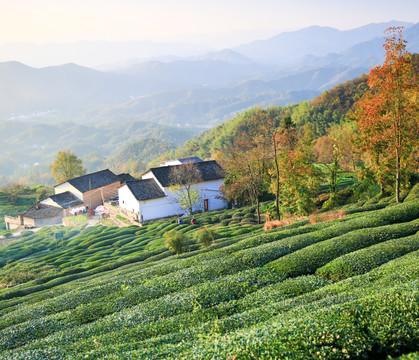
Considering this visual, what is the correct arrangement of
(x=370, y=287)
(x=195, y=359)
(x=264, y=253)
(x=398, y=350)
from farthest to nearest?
1. (x=264, y=253)
2. (x=370, y=287)
3. (x=195, y=359)
4. (x=398, y=350)

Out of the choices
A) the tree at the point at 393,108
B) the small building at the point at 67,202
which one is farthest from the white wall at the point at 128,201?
the tree at the point at 393,108

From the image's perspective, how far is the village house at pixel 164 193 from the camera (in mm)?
58281

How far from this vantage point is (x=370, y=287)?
13.5 m

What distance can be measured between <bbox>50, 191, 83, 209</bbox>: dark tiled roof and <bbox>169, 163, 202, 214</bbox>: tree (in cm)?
2716

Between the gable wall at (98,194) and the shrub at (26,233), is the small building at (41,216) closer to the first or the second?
the shrub at (26,233)

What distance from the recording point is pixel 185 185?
2375 inches

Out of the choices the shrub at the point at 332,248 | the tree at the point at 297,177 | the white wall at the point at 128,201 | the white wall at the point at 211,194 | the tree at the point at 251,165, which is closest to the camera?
the shrub at the point at 332,248

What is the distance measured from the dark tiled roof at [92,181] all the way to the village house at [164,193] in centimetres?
1891

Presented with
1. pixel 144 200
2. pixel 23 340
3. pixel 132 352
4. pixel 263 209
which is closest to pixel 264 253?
pixel 132 352

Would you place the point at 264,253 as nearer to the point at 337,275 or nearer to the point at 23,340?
the point at 337,275

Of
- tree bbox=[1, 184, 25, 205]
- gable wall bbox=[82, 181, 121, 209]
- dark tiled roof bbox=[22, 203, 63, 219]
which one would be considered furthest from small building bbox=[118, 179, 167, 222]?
tree bbox=[1, 184, 25, 205]

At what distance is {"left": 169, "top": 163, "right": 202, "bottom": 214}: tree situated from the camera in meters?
59.3

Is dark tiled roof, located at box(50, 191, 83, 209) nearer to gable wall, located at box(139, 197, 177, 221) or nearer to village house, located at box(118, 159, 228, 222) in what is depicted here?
village house, located at box(118, 159, 228, 222)

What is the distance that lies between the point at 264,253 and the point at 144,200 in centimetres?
3833
